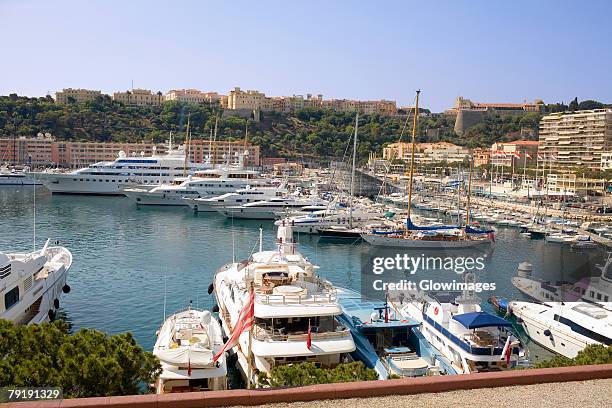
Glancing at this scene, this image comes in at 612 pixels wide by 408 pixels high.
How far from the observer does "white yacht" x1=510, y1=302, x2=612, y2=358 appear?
48.3 feet

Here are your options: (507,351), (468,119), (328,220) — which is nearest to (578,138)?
(468,119)

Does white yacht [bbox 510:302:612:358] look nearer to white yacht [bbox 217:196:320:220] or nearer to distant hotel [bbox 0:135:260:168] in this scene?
white yacht [bbox 217:196:320:220]

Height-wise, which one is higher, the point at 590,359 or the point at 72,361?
the point at 72,361

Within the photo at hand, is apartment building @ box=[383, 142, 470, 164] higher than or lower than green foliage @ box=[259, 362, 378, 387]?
higher

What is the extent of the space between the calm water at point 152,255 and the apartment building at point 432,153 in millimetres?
60194

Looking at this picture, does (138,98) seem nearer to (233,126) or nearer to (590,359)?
(233,126)

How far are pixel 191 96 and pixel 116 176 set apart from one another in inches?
3210

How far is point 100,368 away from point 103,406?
1.27m

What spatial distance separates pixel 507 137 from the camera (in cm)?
12362

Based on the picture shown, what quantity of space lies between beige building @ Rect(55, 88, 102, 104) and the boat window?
411 feet

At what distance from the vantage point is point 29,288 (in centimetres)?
1502

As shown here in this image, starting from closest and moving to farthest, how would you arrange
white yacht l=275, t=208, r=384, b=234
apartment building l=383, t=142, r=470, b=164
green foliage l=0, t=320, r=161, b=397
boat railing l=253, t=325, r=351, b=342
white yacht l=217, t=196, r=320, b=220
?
green foliage l=0, t=320, r=161, b=397 < boat railing l=253, t=325, r=351, b=342 < white yacht l=275, t=208, r=384, b=234 < white yacht l=217, t=196, r=320, b=220 < apartment building l=383, t=142, r=470, b=164

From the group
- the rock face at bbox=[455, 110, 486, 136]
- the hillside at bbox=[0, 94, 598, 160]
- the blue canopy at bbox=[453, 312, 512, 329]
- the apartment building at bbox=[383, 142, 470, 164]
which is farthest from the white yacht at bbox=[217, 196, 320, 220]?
the rock face at bbox=[455, 110, 486, 136]

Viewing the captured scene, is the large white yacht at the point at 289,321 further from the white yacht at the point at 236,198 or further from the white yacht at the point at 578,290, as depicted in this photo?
the white yacht at the point at 236,198
